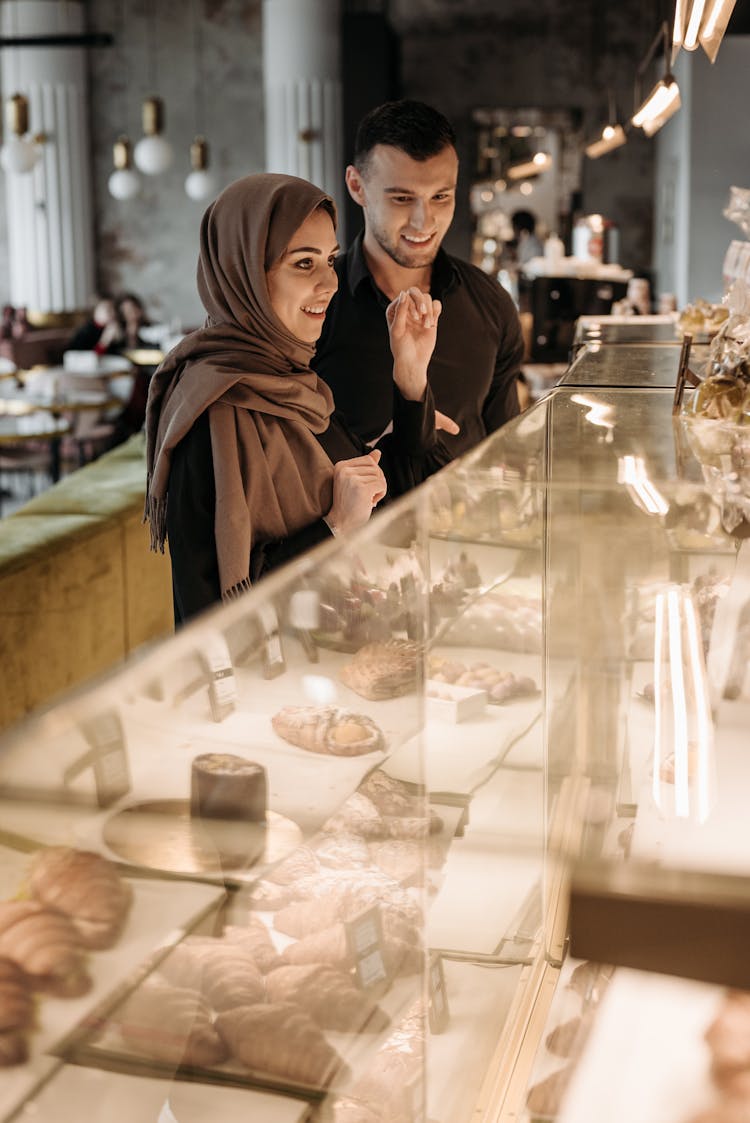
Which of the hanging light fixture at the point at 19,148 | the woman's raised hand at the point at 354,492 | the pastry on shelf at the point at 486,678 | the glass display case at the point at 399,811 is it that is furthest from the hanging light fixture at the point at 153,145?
the pastry on shelf at the point at 486,678

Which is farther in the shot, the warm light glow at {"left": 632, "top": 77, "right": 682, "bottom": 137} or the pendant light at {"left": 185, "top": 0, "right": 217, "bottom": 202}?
the pendant light at {"left": 185, "top": 0, "right": 217, "bottom": 202}

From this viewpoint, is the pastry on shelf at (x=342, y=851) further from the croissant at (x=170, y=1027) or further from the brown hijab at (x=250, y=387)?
the brown hijab at (x=250, y=387)

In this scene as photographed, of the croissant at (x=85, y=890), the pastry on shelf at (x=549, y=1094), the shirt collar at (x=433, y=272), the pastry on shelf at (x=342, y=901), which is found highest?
the shirt collar at (x=433, y=272)

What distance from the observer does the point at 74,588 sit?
Answer: 12.0 feet

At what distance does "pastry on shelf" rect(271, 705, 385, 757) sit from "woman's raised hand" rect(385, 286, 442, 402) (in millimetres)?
1271

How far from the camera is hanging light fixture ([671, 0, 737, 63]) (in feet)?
9.66

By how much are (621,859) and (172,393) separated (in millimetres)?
1322

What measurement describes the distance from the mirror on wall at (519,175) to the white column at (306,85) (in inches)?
75.2

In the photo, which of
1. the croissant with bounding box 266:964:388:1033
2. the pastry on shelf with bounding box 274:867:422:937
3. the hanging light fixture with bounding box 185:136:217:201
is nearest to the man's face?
the pastry on shelf with bounding box 274:867:422:937

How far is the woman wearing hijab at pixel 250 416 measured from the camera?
1906 millimetres

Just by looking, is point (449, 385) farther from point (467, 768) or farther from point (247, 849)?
point (247, 849)

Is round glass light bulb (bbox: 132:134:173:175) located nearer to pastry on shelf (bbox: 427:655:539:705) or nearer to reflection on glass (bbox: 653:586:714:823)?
pastry on shelf (bbox: 427:655:539:705)

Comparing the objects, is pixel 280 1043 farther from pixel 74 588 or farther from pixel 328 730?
pixel 74 588

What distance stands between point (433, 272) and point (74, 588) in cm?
151
